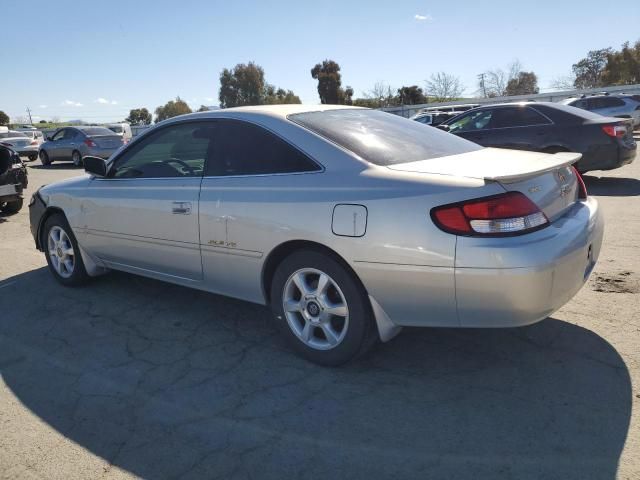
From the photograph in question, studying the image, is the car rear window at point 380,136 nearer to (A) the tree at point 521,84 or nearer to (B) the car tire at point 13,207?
(B) the car tire at point 13,207

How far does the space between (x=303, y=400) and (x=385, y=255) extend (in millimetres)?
925

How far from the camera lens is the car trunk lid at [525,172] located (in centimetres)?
286

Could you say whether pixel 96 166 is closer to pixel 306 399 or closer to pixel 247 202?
pixel 247 202

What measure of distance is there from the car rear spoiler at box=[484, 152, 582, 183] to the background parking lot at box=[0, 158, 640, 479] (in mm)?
1149

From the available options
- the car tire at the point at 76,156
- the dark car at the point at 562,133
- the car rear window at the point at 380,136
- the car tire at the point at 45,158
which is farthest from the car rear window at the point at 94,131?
→ the car rear window at the point at 380,136

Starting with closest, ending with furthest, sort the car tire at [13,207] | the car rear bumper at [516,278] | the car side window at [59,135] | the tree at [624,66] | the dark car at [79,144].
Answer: the car rear bumper at [516,278], the car tire at [13,207], the dark car at [79,144], the car side window at [59,135], the tree at [624,66]

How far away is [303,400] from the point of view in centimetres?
300

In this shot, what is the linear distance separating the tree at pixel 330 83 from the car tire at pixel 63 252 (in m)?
67.3

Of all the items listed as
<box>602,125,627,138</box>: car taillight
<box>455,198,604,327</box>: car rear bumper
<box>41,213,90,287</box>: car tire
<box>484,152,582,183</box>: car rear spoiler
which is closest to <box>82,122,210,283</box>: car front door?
<box>41,213,90,287</box>: car tire

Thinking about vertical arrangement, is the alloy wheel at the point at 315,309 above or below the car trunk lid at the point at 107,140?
below

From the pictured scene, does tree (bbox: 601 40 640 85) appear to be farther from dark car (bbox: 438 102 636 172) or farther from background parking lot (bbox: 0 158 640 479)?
background parking lot (bbox: 0 158 640 479)

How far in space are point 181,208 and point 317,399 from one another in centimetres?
172

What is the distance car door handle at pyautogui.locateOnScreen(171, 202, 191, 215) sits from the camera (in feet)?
12.6

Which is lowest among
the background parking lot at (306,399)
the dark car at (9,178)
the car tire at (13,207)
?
the background parking lot at (306,399)
